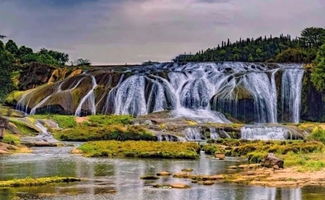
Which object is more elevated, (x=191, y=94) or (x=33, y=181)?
(x=191, y=94)

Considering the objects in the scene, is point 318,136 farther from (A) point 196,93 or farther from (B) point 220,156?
(A) point 196,93

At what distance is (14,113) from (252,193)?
55961 mm

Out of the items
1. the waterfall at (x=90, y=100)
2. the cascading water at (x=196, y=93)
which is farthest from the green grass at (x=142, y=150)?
the waterfall at (x=90, y=100)

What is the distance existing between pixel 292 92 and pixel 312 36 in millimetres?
53807

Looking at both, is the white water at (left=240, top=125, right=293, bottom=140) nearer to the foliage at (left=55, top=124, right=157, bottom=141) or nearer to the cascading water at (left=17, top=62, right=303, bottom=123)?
the foliage at (left=55, top=124, right=157, bottom=141)

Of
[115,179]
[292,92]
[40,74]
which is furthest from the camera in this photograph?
[40,74]

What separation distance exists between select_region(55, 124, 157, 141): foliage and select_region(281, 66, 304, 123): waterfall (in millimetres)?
29343

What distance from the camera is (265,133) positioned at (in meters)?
70.2

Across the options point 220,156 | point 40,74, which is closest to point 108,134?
point 220,156

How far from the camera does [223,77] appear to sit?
316 feet

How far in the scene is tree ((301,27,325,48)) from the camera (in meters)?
141

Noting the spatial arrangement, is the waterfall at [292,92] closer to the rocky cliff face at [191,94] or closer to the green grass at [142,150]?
the rocky cliff face at [191,94]

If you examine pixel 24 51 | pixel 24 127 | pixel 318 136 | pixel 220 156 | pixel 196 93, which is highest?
pixel 24 51

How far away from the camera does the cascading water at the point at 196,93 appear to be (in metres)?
90.2
